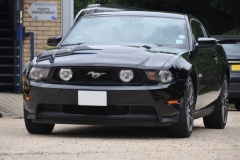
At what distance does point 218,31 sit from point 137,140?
21018 mm

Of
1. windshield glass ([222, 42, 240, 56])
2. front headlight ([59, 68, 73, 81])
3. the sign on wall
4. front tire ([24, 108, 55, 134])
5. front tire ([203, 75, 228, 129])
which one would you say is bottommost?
the sign on wall

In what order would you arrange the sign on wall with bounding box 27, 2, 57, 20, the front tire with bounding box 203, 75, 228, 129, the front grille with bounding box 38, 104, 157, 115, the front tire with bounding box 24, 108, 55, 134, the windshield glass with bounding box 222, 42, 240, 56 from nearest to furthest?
1. the front grille with bounding box 38, 104, 157, 115
2. the front tire with bounding box 24, 108, 55, 134
3. the front tire with bounding box 203, 75, 228, 129
4. the windshield glass with bounding box 222, 42, 240, 56
5. the sign on wall with bounding box 27, 2, 57, 20

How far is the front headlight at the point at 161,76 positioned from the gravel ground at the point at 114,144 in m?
0.61

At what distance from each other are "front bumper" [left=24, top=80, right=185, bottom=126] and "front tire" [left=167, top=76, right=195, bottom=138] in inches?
4.3

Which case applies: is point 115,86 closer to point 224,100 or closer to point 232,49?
point 224,100

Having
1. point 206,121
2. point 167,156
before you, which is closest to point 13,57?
point 206,121

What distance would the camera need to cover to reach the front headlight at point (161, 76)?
345 inches

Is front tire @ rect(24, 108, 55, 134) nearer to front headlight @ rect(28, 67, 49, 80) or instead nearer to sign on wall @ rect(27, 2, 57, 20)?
front headlight @ rect(28, 67, 49, 80)

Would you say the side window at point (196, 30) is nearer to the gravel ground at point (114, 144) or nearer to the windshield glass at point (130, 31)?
the windshield glass at point (130, 31)

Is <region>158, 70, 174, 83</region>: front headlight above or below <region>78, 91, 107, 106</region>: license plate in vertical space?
above

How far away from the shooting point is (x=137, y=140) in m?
8.88

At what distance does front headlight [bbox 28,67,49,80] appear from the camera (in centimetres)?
899

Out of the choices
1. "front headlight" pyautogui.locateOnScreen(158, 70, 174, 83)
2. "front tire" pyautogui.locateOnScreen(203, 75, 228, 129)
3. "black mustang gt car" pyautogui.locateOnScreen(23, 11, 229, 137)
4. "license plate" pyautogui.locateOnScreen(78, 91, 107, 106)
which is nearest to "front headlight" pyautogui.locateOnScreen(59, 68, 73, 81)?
"black mustang gt car" pyautogui.locateOnScreen(23, 11, 229, 137)

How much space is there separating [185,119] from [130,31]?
4.97 feet
